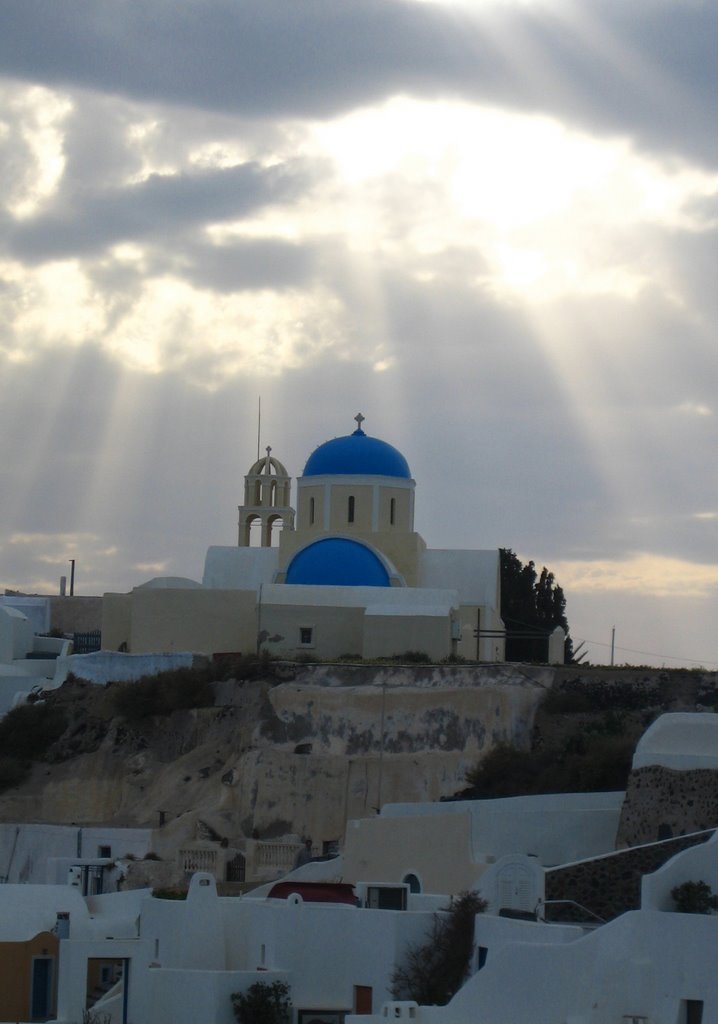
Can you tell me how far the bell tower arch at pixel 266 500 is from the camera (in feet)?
139

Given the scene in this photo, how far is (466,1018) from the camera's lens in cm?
1848

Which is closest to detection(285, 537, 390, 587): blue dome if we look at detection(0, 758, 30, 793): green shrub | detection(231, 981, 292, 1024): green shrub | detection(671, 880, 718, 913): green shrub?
detection(0, 758, 30, 793): green shrub

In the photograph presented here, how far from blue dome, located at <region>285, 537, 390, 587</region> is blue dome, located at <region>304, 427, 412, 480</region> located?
189cm

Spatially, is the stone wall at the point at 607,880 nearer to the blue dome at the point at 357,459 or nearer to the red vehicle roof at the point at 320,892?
the red vehicle roof at the point at 320,892

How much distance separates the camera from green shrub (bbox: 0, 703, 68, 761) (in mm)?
36531

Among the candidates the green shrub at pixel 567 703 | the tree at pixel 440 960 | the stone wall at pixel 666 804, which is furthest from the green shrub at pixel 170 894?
the green shrub at pixel 567 703

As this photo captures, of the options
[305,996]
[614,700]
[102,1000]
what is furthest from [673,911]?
[614,700]

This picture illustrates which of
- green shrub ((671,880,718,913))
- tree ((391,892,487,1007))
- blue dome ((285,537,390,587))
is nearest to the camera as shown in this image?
green shrub ((671,880,718,913))

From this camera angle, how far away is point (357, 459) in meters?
40.2

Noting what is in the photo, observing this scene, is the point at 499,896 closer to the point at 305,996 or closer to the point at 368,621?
the point at 305,996

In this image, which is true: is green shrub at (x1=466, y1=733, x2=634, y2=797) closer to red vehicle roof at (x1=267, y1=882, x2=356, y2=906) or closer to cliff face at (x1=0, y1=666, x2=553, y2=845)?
cliff face at (x1=0, y1=666, x2=553, y2=845)

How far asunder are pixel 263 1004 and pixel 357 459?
20883 millimetres

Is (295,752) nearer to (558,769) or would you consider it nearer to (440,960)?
(558,769)

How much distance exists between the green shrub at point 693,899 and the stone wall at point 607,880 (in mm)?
1607
